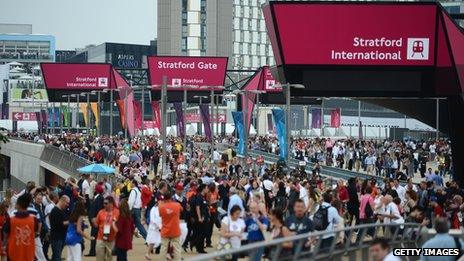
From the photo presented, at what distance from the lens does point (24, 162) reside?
80.2m

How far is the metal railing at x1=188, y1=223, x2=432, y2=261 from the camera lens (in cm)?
1251

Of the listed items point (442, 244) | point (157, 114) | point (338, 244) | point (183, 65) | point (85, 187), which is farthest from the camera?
point (157, 114)

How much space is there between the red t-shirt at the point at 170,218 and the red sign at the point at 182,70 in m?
55.4

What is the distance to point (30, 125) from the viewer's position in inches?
6555

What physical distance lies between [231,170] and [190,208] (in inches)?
896

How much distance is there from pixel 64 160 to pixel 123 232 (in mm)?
38303

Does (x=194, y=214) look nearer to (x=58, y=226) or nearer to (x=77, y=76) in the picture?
(x=58, y=226)

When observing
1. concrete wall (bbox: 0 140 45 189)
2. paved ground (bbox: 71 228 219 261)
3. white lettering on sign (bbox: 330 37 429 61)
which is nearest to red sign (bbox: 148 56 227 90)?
concrete wall (bbox: 0 140 45 189)

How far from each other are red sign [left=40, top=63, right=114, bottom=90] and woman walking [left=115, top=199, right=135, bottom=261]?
66.7 metres

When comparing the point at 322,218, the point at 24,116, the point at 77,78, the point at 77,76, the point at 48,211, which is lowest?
the point at 24,116

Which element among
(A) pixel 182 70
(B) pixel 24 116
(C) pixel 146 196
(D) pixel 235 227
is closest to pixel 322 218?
(D) pixel 235 227

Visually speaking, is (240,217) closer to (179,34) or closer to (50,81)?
(50,81)

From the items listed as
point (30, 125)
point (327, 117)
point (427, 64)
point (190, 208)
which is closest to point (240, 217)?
point (190, 208)

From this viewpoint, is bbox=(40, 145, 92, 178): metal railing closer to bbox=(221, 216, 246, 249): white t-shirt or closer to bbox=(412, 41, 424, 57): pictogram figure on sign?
bbox=(412, 41, 424, 57): pictogram figure on sign
